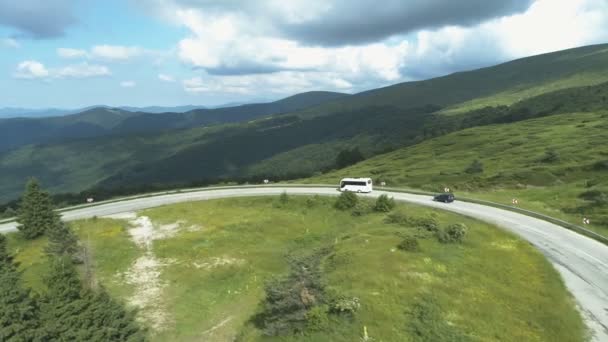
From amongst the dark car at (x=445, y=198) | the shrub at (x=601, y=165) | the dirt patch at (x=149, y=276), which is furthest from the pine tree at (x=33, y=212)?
the shrub at (x=601, y=165)

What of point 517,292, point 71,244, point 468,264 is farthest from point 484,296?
point 71,244

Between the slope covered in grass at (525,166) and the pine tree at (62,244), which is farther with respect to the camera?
the slope covered in grass at (525,166)

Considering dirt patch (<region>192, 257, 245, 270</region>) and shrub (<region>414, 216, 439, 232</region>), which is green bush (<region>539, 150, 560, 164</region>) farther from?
dirt patch (<region>192, 257, 245, 270</region>)

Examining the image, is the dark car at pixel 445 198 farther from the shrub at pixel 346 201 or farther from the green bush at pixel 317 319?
the green bush at pixel 317 319

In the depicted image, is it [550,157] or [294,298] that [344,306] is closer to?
[294,298]

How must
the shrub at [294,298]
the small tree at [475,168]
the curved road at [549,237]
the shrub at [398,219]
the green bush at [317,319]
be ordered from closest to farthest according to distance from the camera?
the green bush at [317,319] → the shrub at [294,298] → the curved road at [549,237] → the shrub at [398,219] → the small tree at [475,168]

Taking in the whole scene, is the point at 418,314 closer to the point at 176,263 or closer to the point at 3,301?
the point at 3,301
